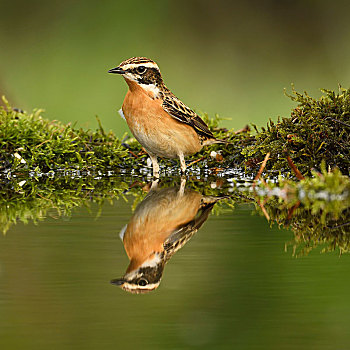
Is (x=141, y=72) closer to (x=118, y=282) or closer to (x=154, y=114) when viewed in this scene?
(x=154, y=114)

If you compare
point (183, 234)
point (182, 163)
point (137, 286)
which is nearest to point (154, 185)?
point (182, 163)

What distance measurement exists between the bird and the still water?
2.01 m

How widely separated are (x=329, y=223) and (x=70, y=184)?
8.45 ft

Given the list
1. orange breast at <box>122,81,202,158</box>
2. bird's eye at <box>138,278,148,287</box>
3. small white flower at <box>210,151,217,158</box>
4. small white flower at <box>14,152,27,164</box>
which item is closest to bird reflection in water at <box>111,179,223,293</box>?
bird's eye at <box>138,278,148,287</box>

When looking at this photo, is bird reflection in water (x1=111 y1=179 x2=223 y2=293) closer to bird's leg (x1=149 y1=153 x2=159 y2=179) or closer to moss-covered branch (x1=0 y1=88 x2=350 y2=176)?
moss-covered branch (x1=0 y1=88 x2=350 y2=176)

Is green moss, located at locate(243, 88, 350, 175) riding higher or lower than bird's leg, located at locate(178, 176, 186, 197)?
higher

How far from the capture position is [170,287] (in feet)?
6.98

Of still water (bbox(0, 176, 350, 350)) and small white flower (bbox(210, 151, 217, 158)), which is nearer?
still water (bbox(0, 176, 350, 350))

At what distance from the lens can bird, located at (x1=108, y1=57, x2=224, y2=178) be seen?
210 inches

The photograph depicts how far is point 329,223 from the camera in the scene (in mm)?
3037

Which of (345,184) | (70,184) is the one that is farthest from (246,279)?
(70,184)

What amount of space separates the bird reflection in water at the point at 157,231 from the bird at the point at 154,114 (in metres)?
0.96

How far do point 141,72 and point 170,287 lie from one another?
3.51 metres

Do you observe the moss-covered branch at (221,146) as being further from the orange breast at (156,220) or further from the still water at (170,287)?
the still water at (170,287)
